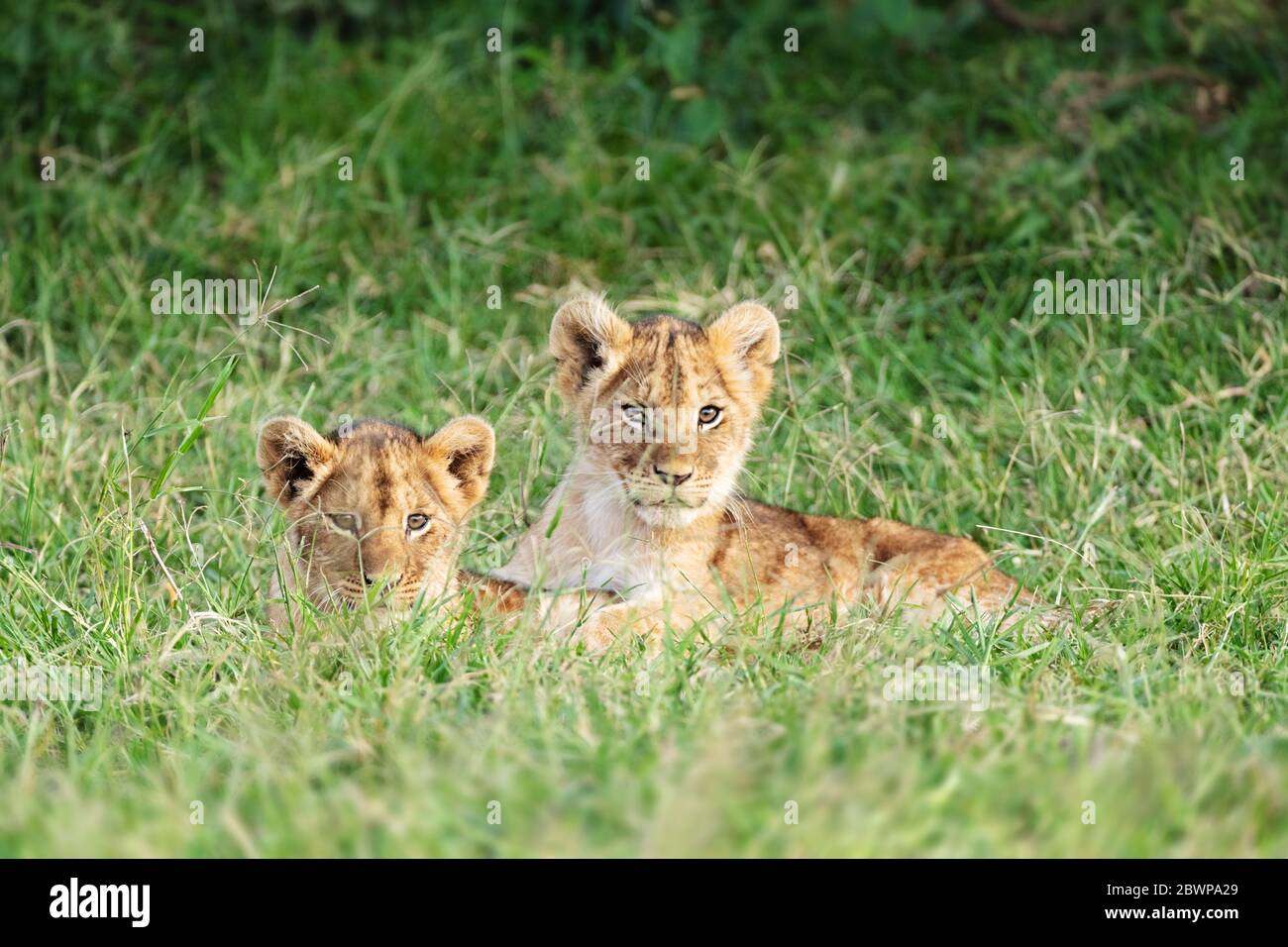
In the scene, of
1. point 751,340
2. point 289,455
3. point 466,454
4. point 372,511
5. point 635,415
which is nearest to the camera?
point 372,511

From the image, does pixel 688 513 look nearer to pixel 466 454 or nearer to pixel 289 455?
pixel 466 454

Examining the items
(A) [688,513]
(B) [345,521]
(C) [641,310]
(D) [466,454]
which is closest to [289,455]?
(B) [345,521]

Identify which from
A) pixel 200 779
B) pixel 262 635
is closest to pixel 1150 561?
pixel 262 635

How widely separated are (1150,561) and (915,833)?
2698mm

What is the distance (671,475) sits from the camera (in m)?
5.89

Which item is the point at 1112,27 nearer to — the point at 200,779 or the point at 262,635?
the point at 262,635

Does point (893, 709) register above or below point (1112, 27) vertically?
below

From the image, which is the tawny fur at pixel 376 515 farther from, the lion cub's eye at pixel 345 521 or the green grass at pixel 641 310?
the green grass at pixel 641 310

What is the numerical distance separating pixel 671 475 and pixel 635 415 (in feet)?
0.90

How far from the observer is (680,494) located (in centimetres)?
596

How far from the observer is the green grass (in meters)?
4.17

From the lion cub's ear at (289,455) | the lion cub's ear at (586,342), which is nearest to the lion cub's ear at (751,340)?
the lion cub's ear at (586,342)

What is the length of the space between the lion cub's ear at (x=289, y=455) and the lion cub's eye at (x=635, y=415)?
101 centimetres

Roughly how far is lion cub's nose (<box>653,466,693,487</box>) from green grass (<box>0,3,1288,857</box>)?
0.66 metres
